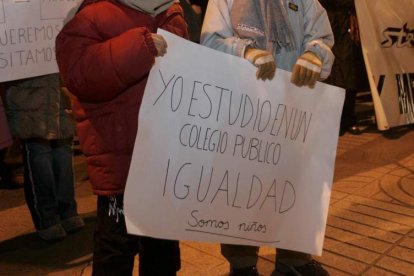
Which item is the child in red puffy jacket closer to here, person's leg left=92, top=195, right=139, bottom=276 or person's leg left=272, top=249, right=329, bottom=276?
person's leg left=92, top=195, right=139, bottom=276

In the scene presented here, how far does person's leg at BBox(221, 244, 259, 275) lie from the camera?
2508mm

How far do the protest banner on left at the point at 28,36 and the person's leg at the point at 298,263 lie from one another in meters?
1.65

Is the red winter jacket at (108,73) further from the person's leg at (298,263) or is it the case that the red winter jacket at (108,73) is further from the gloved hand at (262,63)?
the person's leg at (298,263)

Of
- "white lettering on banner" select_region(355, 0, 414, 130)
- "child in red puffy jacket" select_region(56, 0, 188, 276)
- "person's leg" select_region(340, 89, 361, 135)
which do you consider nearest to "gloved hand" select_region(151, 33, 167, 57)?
"child in red puffy jacket" select_region(56, 0, 188, 276)

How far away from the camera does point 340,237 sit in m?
3.17

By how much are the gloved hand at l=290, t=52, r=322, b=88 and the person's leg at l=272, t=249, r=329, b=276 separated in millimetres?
939

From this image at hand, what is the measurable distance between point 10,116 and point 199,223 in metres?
1.63

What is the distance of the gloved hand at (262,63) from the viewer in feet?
6.49

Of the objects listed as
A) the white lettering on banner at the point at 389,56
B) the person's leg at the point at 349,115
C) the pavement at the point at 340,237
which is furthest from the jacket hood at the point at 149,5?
the person's leg at the point at 349,115

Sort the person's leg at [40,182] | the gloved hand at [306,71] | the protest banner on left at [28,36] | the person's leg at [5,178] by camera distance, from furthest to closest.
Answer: the person's leg at [5,178]
the person's leg at [40,182]
the protest banner on left at [28,36]
the gloved hand at [306,71]

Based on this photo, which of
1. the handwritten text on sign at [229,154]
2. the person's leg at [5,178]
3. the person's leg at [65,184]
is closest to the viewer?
the handwritten text on sign at [229,154]

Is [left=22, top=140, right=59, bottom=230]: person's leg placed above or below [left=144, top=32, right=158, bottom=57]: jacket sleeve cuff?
below

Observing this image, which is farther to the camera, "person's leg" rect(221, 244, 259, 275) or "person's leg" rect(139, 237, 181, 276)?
"person's leg" rect(221, 244, 259, 275)

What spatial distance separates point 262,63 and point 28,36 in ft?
4.78
